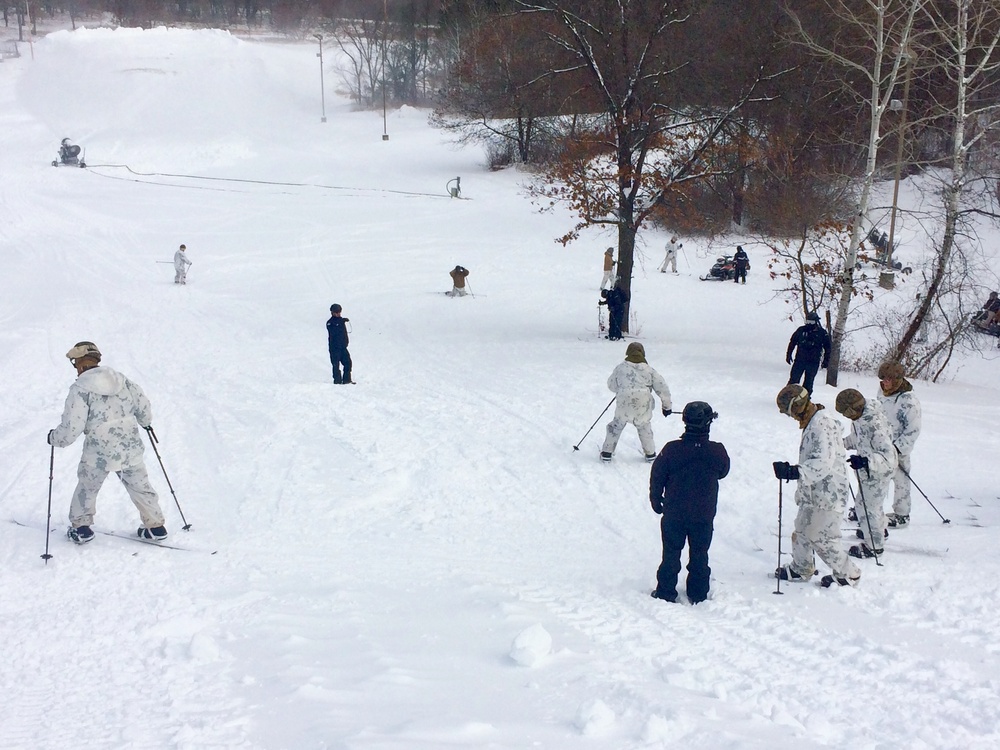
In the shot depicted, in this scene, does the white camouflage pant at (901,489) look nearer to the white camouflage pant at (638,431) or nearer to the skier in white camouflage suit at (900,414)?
the skier in white camouflage suit at (900,414)

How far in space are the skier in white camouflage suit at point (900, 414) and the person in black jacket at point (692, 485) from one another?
2.58 meters

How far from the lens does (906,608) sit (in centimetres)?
614

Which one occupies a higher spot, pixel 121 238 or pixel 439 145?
pixel 439 145

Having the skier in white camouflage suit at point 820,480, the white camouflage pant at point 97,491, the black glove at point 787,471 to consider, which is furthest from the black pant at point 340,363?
the black glove at point 787,471

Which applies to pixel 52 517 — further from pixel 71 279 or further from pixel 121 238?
pixel 121 238

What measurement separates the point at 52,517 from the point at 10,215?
97.5 feet

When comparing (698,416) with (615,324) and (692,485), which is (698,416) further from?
(615,324)

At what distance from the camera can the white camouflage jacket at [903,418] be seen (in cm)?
798

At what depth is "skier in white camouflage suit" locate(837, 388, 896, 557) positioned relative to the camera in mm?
6957

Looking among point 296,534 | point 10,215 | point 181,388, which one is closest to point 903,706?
point 296,534

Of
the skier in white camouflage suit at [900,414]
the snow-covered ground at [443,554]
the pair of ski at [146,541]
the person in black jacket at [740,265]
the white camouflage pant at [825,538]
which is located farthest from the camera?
the person in black jacket at [740,265]

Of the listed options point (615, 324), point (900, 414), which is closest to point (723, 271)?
point (615, 324)

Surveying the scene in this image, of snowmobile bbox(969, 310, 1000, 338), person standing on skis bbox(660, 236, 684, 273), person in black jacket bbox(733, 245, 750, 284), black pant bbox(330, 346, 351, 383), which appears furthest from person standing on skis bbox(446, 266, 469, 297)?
snowmobile bbox(969, 310, 1000, 338)

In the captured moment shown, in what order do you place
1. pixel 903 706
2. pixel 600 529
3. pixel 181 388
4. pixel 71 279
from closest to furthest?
1. pixel 903 706
2. pixel 600 529
3. pixel 181 388
4. pixel 71 279
